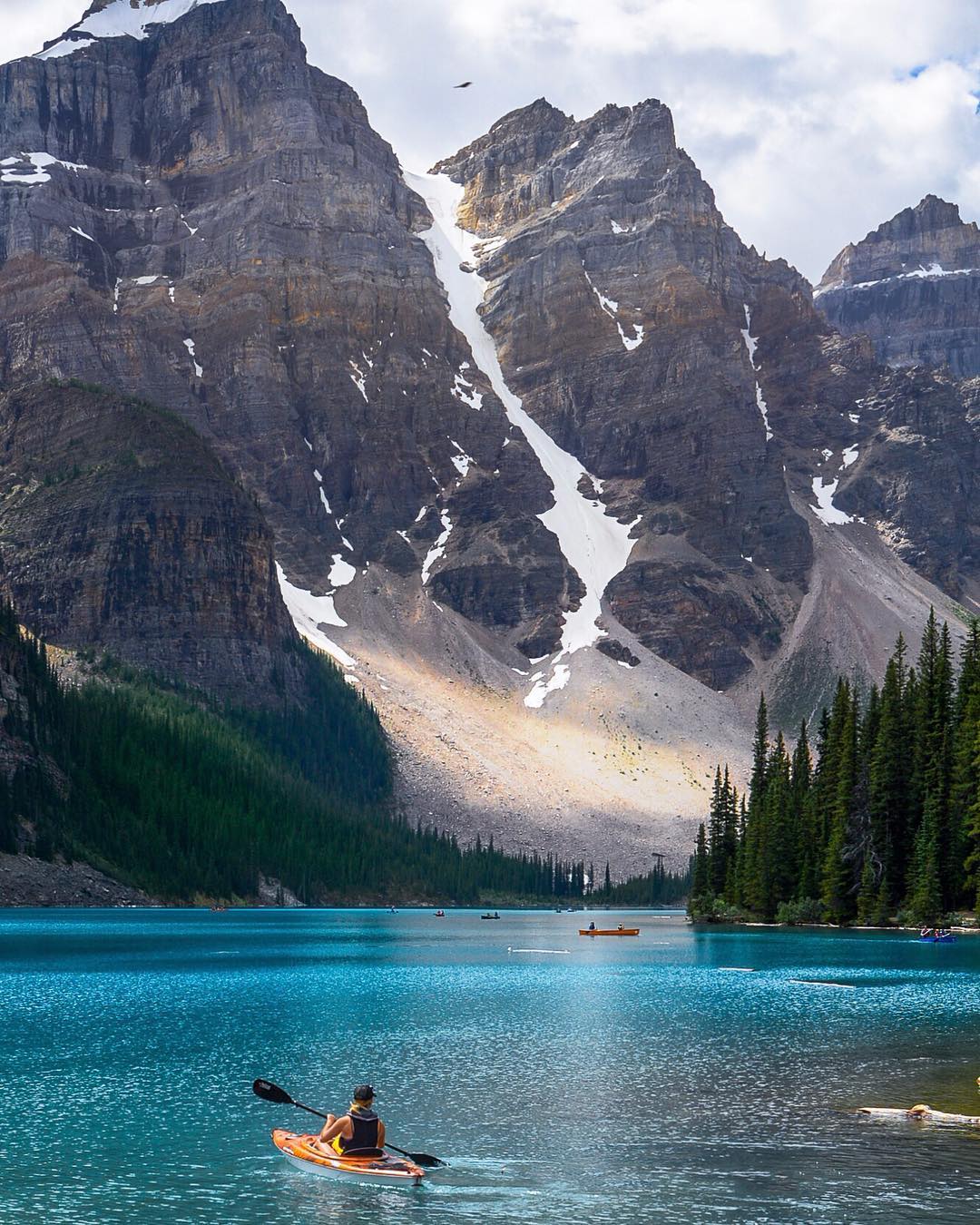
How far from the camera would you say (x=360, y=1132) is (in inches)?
1369

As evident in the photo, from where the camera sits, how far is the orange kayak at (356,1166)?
112 feet

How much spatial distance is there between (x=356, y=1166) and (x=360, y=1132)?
2.34 feet

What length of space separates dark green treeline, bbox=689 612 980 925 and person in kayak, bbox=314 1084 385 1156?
68.8 metres

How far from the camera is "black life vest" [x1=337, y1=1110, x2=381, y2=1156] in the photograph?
3472 centimetres

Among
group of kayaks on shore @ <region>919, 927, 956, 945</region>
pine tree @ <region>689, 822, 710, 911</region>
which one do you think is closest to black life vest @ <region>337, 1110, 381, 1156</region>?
group of kayaks on shore @ <region>919, 927, 956, 945</region>

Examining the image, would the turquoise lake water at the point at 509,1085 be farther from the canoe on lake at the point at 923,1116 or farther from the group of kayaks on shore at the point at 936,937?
the group of kayaks on shore at the point at 936,937

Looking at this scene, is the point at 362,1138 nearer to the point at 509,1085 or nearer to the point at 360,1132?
the point at 360,1132

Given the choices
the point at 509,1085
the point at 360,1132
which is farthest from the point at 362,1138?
the point at 509,1085

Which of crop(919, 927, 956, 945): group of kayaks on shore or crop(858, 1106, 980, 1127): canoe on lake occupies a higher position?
crop(919, 927, 956, 945): group of kayaks on shore

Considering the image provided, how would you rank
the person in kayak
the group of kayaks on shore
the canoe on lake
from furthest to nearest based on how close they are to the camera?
the group of kayaks on shore → the canoe on lake → the person in kayak

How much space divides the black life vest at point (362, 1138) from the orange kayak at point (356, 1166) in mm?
157

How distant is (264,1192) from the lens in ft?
110

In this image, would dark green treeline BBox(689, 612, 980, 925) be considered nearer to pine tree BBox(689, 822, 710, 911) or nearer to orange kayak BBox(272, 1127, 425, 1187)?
pine tree BBox(689, 822, 710, 911)

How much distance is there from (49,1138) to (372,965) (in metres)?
54.9
